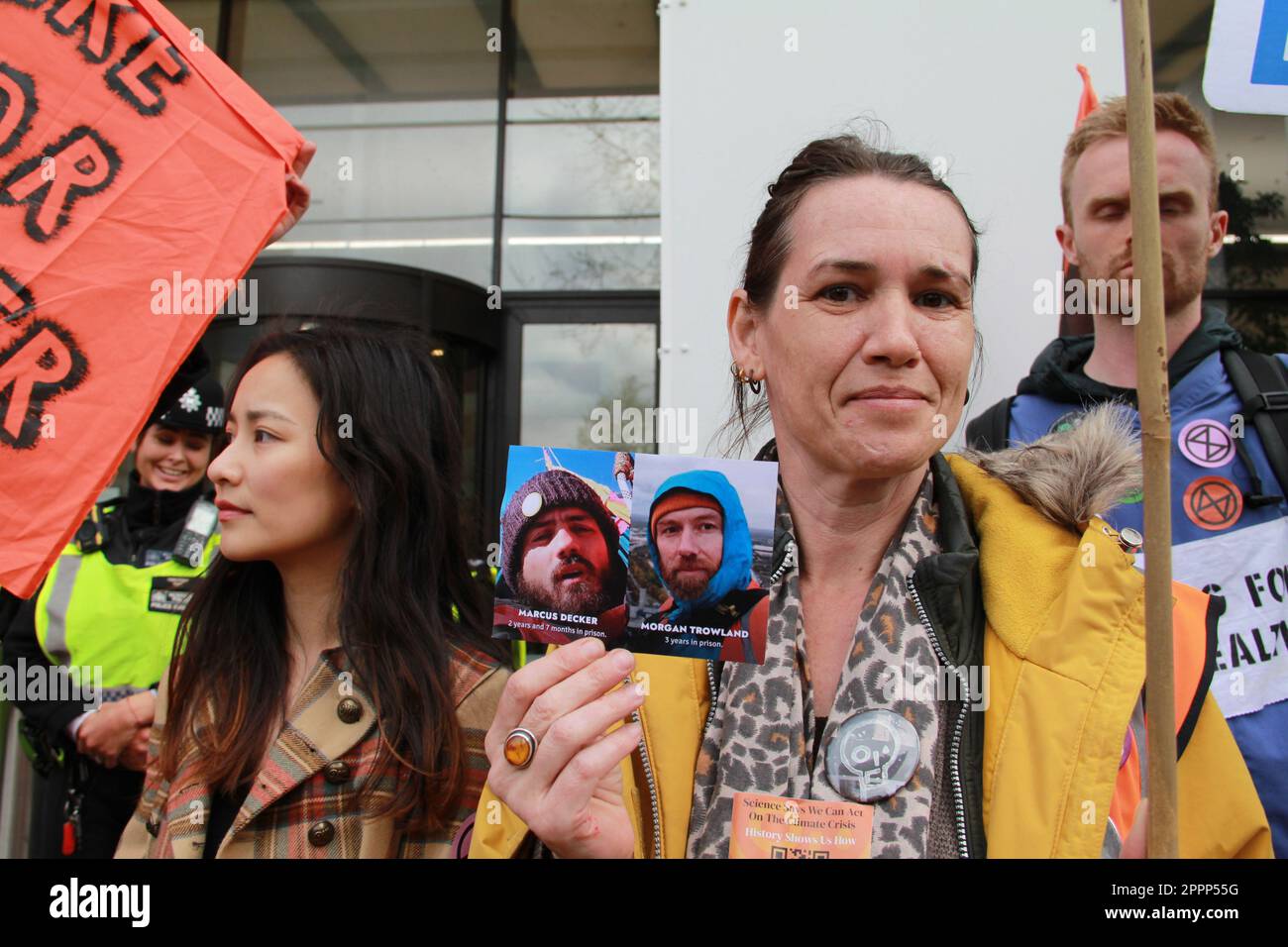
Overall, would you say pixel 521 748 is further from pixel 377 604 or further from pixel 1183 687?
pixel 1183 687

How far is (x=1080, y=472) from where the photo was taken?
1408mm

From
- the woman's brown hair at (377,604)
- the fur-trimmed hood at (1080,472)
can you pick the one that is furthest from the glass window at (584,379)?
the fur-trimmed hood at (1080,472)

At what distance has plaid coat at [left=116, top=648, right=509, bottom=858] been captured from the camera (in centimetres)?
161

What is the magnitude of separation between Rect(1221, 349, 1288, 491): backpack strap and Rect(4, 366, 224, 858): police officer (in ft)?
8.14

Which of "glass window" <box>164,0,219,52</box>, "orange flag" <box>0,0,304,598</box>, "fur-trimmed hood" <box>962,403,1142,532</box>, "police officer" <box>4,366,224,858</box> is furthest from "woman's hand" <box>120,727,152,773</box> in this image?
"glass window" <box>164,0,219,52</box>

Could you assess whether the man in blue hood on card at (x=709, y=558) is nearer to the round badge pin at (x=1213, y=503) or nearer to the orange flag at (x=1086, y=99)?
the round badge pin at (x=1213, y=503)

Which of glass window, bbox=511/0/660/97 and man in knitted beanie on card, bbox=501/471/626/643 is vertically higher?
glass window, bbox=511/0/660/97

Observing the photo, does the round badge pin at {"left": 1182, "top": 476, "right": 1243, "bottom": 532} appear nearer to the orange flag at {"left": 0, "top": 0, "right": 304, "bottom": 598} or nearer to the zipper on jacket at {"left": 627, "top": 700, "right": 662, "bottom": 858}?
the zipper on jacket at {"left": 627, "top": 700, "right": 662, "bottom": 858}

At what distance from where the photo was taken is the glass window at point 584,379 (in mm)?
5266

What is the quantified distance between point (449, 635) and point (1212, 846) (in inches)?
49.7

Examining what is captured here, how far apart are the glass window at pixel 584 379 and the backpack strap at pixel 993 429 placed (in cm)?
308
